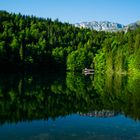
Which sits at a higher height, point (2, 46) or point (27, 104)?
point (2, 46)

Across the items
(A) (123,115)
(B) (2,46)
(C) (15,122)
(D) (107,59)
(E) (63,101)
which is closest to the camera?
(C) (15,122)

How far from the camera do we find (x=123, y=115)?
51.5 m

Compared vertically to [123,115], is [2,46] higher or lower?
higher

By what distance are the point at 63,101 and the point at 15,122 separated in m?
21.0

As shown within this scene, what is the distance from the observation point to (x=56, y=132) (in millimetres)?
38625

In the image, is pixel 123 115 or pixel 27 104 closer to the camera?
pixel 123 115

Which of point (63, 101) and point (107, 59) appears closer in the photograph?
point (63, 101)

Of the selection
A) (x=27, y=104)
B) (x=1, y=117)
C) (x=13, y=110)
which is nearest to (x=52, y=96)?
(x=27, y=104)

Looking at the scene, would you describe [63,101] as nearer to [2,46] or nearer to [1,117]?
[1,117]

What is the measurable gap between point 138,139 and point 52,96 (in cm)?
3653

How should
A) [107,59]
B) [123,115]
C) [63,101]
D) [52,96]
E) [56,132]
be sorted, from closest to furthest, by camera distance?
[56,132] < [123,115] < [63,101] < [52,96] < [107,59]

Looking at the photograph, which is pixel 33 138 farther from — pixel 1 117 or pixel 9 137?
pixel 1 117

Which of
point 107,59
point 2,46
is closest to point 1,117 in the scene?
point 2,46

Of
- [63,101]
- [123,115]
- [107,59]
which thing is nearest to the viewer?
[123,115]
